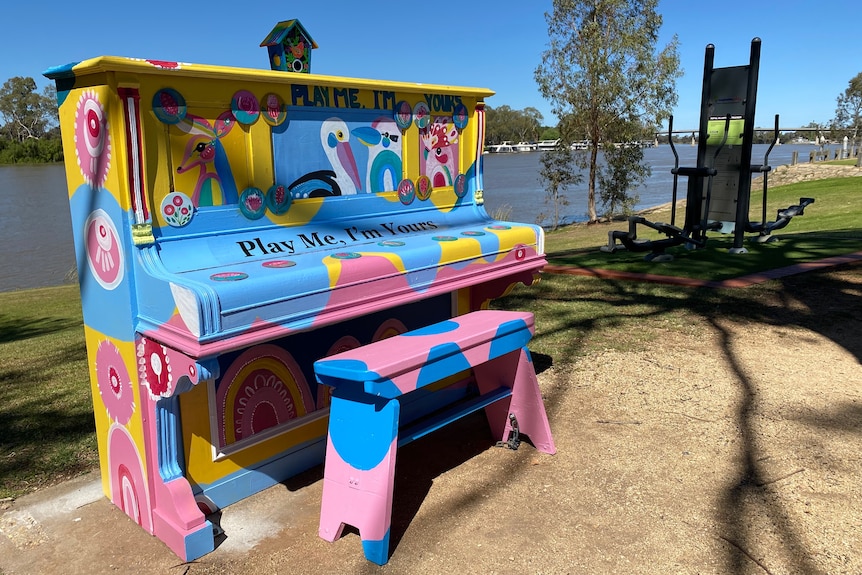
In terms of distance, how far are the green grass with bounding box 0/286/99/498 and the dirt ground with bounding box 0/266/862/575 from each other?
27 centimetres

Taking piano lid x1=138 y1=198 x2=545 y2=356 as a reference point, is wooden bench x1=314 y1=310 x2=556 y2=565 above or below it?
below

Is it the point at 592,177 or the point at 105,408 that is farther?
the point at 592,177

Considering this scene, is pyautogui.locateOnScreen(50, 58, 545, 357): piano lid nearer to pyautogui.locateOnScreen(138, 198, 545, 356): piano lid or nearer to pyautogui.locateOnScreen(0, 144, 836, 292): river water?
pyautogui.locateOnScreen(138, 198, 545, 356): piano lid

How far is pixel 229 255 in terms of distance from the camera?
3090 millimetres

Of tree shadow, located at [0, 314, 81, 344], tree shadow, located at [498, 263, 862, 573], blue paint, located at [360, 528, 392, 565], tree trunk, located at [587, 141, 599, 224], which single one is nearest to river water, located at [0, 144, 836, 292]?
tree trunk, located at [587, 141, 599, 224]

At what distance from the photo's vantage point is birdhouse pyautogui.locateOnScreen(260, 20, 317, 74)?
3453 mm

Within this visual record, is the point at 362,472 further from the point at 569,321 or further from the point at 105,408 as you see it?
the point at 569,321

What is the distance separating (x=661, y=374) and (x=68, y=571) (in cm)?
393

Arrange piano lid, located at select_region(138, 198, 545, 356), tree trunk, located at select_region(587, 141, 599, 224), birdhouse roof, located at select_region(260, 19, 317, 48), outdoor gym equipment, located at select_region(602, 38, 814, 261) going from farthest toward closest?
tree trunk, located at select_region(587, 141, 599, 224) → outdoor gym equipment, located at select_region(602, 38, 814, 261) → birdhouse roof, located at select_region(260, 19, 317, 48) → piano lid, located at select_region(138, 198, 545, 356)

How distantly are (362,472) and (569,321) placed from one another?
3889mm

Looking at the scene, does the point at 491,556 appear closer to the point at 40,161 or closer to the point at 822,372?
the point at 822,372

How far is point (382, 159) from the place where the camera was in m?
4.01

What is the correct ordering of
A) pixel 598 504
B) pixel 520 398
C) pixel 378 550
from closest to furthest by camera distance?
pixel 378 550
pixel 598 504
pixel 520 398

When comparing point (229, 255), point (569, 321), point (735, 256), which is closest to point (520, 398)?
point (229, 255)
